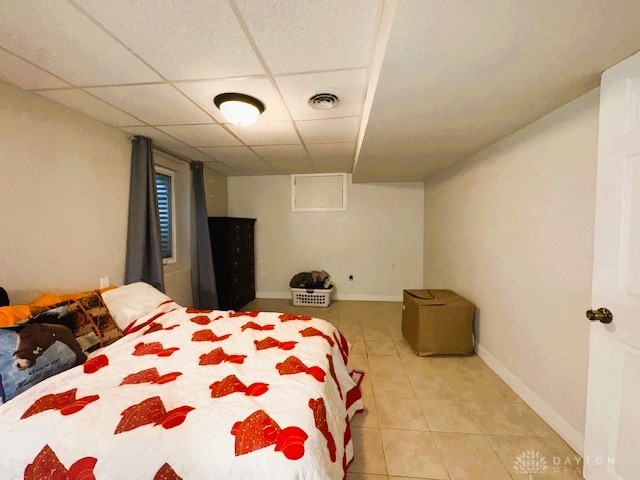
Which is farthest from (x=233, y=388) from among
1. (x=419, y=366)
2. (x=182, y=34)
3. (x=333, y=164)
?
(x=333, y=164)

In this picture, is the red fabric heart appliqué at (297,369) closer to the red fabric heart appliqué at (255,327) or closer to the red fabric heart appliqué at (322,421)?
the red fabric heart appliqué at (322,421)

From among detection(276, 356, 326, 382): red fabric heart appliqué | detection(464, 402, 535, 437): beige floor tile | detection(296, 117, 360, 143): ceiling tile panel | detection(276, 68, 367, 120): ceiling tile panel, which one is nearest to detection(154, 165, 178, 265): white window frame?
detection(296, 117, 360, 143): ceiling tile panel

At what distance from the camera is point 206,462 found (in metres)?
0.80

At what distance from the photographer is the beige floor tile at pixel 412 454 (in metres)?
1.32

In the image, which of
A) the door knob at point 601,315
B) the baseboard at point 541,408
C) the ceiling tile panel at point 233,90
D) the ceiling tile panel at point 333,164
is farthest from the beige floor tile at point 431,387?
the ceiling tile panel at point 333,164

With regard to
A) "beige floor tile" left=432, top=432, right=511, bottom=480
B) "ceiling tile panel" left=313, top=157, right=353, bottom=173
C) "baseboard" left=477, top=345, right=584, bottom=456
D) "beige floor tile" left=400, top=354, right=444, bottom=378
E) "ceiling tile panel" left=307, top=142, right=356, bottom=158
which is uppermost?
"ceiling tile panel" left=313, top=157, right=353, bottom=173

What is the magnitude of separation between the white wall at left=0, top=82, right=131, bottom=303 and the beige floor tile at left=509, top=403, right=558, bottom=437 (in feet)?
11.3

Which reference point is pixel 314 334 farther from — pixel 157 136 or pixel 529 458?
pixel 157 136

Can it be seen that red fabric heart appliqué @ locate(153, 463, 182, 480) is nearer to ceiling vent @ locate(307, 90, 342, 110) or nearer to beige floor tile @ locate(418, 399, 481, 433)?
beige floor tile @ locate(418, 399, 481, 433)

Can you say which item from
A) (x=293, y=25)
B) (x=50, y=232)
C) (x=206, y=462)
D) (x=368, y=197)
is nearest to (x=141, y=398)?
(x=206, y=462)

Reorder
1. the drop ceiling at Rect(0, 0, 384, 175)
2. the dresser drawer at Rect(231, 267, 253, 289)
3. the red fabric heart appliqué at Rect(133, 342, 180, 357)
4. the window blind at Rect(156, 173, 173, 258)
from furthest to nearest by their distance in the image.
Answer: the dresser drawer at Rect(231, 267, 253, 289) < the window blind at Rect(156, 173, 173, 258) < the red fabric heart appliqué at Rect(133, 342, 180, 357) < the drop ceiling at Rect(0, 0, 384, 175)

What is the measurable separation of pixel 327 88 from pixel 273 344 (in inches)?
65.9

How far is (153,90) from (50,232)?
1.29 metres

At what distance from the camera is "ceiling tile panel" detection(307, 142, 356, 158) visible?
Answer: 2789mm
